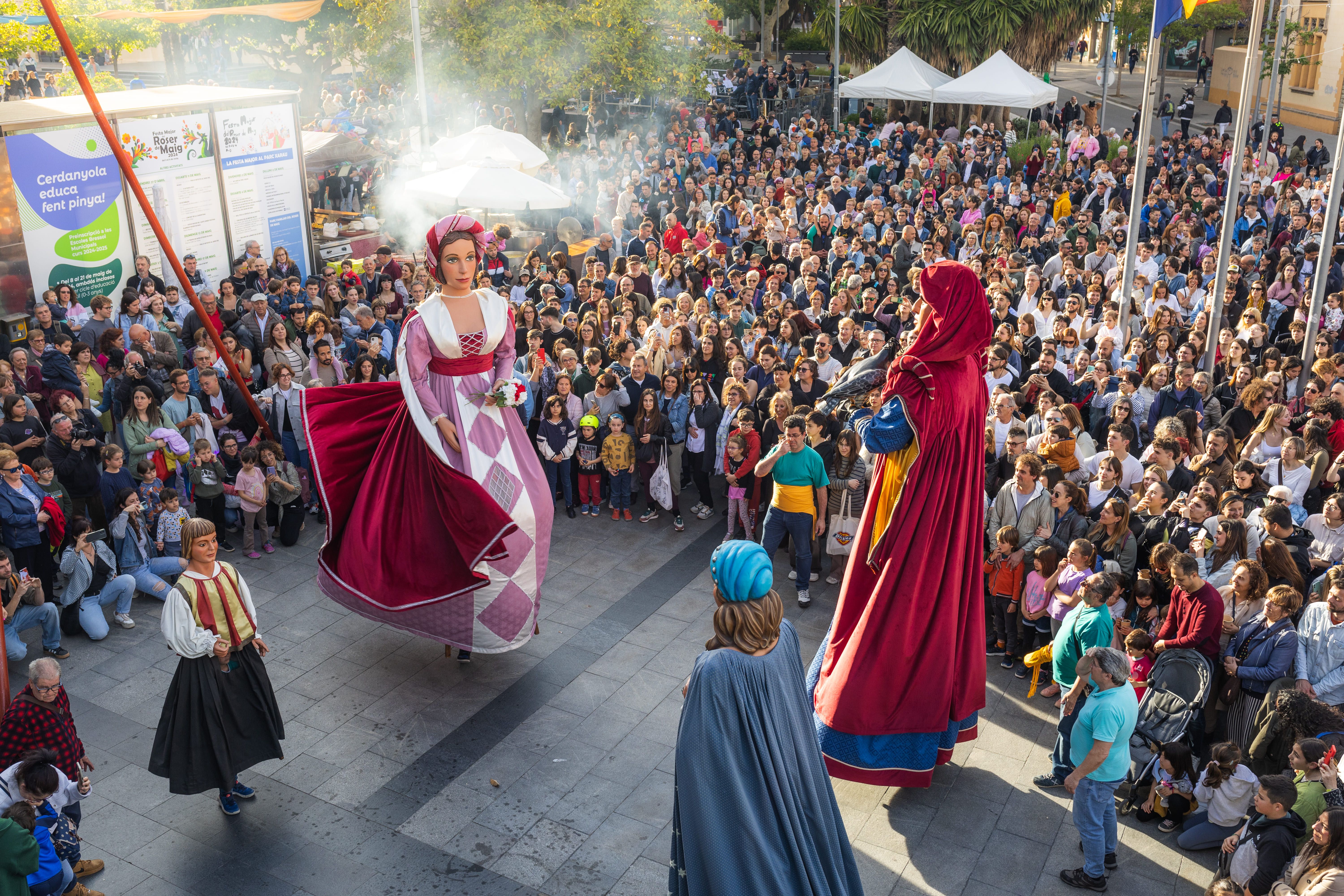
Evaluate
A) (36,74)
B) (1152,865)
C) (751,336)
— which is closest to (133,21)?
(36,74)

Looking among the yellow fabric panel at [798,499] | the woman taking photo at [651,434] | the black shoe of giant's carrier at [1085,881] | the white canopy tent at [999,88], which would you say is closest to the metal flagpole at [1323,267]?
the yellow fabric panel at [798,499]

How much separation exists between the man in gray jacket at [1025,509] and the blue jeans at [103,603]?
592 cm

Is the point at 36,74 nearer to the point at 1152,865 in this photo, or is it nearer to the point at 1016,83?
the point at 1016,83

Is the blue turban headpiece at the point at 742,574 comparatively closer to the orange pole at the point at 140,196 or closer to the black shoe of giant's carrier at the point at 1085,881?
the black shoe of giant's carrier at the point at 1085,881

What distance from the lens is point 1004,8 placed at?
90.6 feet

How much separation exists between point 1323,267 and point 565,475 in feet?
22.7

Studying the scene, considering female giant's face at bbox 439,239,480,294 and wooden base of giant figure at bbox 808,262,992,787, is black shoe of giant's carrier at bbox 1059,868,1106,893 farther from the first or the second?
female giant's face at bbox 439,239,480,294

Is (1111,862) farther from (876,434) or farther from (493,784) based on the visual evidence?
(493,784)

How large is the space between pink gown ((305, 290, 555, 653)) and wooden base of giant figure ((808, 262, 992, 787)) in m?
2.09

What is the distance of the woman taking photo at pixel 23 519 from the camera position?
309 inches

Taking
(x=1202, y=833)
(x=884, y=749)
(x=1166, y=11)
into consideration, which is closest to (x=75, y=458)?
(x=884, y=749)

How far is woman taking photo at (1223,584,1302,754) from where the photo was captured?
6082 mm

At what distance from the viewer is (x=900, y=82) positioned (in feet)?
79.1

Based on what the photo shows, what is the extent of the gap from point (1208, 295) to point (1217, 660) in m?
6.27
